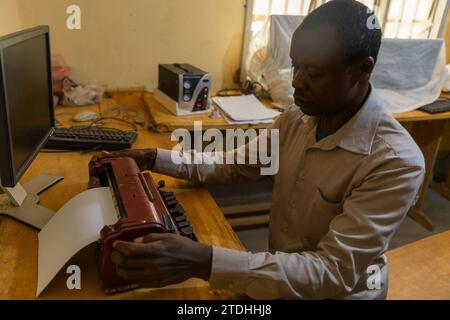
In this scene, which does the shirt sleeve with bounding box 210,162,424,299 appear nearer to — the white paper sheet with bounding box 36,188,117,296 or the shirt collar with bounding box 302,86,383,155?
the shirt collar with bounding box 302,86,383,155

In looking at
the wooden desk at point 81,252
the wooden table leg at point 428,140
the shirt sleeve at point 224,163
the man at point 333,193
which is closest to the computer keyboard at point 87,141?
the wooden desk at point 81,252

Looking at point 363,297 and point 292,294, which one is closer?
point 292,294

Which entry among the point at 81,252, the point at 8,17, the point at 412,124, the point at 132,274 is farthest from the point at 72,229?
the point at 412,124

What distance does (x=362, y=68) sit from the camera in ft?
2.93

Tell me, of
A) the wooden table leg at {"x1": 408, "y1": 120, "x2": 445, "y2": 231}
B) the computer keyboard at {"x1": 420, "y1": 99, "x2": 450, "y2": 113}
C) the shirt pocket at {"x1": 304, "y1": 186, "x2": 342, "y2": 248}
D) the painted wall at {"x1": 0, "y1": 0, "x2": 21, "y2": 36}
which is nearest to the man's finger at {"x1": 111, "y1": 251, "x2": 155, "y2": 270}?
the shirt pocket at {"x1": 304, "y1": 186, "x2": 342, "y2": 248}

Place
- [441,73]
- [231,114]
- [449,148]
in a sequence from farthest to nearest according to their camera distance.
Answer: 1. [449,148]
2. [441,73]
3. [231,114]

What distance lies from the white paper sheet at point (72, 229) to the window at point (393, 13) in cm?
168

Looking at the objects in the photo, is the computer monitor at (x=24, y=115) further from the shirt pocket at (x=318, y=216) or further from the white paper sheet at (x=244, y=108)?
the white paper sheet at (x=244, y=108)

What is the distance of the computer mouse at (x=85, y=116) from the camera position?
1.75 metres

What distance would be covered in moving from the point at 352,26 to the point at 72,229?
0.76 metres

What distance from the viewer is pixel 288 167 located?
1153 mm
